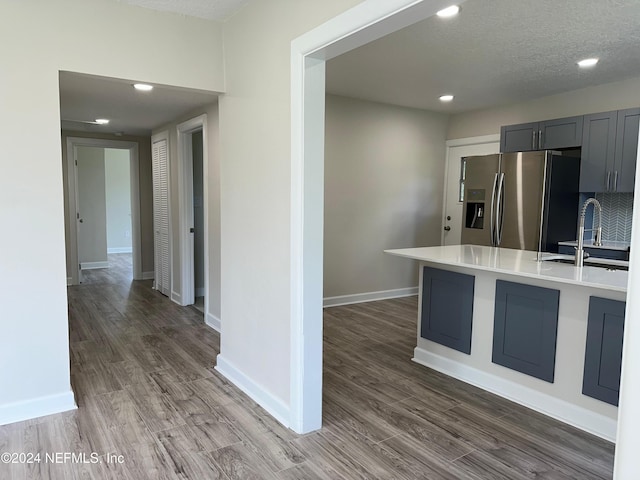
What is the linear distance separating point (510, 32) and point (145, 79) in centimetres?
248

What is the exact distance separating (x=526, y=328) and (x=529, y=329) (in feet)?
0.07

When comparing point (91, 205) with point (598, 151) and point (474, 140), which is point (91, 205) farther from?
point (598, 151)

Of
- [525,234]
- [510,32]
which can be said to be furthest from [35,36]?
[525,234]

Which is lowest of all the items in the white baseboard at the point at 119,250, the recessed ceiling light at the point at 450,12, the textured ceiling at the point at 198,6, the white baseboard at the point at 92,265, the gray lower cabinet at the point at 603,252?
the white baseboard at the point at 92,265

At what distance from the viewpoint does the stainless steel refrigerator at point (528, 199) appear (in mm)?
4340

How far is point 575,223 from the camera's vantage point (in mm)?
4590

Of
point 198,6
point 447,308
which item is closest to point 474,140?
point 447,308

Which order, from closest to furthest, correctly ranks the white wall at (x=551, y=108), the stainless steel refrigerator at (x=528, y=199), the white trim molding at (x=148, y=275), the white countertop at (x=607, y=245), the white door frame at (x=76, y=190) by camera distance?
the white countertop at (x=607, y=245)
the white wall at (x=551, y=108)
the stainless steel refrigerator at (x=528, y=199)
the white door frame at (x=76, y=190)
the white trim molding at (x=148, y=275)

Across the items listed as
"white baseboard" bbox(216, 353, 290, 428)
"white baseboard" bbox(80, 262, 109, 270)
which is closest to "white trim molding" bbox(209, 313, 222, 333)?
"white baseboard" bbox(216, 353, 290, 428)

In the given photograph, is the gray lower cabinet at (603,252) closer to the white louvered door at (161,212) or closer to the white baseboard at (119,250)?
the white louvered door at (161,212)

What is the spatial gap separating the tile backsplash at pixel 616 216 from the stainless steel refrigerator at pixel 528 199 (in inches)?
11.1

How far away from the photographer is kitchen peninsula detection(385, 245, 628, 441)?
2441 millimetres

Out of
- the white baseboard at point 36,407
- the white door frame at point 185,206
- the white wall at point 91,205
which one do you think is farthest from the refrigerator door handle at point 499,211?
the white wall at point 91,205

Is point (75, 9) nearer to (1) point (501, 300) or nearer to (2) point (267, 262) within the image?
(2) point (267, 262)
